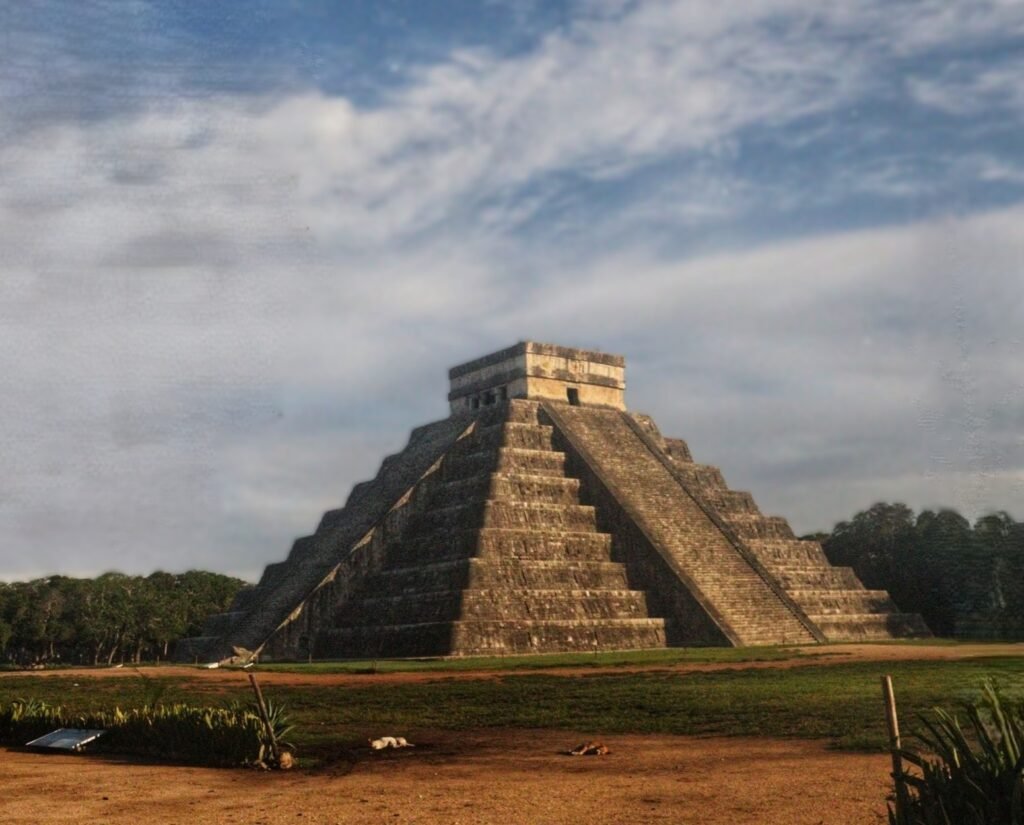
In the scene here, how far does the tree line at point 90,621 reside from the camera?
61250 mm

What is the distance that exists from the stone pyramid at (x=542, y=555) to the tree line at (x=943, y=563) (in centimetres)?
344

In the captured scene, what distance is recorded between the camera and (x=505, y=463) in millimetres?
37312

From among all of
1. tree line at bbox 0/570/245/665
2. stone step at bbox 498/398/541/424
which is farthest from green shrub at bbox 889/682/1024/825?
tree line at bbox 0/570/245/665

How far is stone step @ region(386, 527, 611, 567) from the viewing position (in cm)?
3328

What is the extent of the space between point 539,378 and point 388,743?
95.5ft

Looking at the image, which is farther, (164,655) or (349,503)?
(164,655)

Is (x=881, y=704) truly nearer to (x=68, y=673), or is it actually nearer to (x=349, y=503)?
(x=68, y=673)

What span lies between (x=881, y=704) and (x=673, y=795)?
6733mm

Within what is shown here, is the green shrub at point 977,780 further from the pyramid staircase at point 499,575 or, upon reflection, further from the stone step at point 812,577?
the stone step at point 812,577

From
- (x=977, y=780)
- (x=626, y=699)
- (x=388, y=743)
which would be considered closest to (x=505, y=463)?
(x=626, y=699)

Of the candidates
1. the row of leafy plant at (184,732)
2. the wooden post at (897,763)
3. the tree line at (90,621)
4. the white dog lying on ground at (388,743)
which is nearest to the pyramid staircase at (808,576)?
the white dog lying on ground at (388,743)

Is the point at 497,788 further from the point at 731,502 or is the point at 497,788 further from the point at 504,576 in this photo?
the point at 731,502

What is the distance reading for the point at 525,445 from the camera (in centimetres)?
3941

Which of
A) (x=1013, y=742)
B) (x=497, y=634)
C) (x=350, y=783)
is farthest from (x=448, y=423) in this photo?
(x=1013, y=742)
